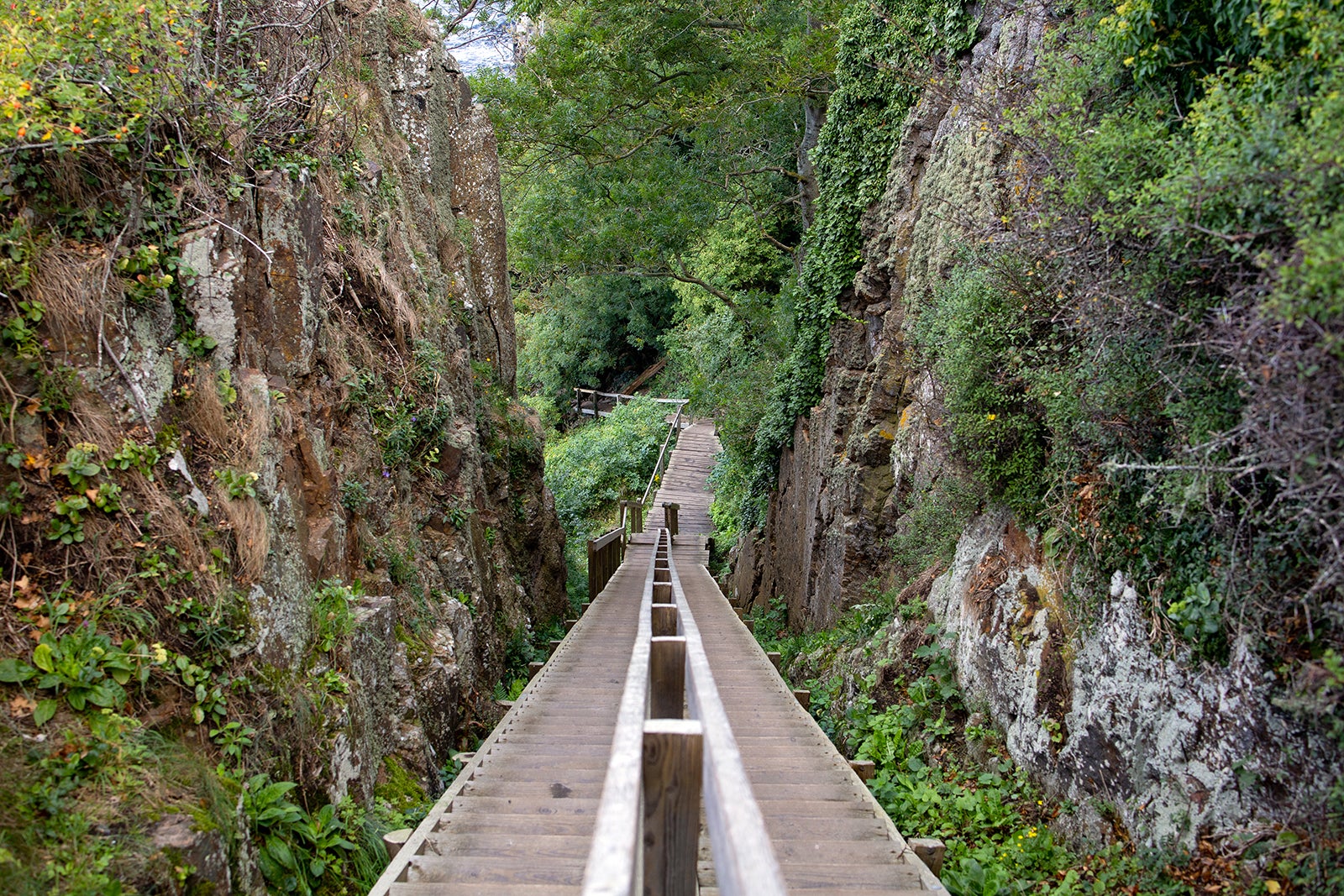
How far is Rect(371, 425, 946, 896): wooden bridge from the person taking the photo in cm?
204

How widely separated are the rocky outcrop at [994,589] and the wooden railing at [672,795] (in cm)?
226

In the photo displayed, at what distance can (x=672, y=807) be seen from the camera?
2611mm

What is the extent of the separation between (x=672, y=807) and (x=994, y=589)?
3748 mm

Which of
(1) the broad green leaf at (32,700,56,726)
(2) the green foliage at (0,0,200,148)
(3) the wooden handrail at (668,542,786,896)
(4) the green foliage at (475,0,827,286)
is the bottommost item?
(1) the broad green leaf at (32,700,56,726)

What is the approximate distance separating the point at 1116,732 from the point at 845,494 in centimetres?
624

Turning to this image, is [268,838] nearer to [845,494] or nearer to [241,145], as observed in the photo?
[241,145]

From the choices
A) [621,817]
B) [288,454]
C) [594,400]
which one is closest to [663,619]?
[288,454]

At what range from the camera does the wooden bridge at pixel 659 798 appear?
2.04 metres

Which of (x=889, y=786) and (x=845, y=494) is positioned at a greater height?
(x=845, y=494)

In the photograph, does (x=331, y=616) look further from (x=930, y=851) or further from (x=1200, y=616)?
(x=1200, y=616)

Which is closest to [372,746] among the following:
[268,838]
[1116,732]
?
[268,838]

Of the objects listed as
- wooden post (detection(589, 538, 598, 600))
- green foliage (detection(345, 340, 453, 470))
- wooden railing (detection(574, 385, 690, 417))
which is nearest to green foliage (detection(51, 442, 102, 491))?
green foliage (detection(345, 340, 453, 470))

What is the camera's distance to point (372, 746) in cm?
500

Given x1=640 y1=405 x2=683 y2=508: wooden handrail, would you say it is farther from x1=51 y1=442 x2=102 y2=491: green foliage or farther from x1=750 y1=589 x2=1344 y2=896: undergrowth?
x1=51 y1=442 x2=102 y2=491: green foliage
